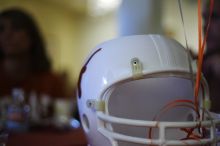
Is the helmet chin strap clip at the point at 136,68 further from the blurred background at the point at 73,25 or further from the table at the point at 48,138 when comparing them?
the blurred background at the point at 73,25

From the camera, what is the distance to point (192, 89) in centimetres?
55

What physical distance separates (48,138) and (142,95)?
29cm

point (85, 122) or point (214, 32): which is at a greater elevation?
point (214, 32)

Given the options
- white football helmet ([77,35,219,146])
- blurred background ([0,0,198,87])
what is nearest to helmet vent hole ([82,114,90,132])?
white football helmet ([77,35,219,146])

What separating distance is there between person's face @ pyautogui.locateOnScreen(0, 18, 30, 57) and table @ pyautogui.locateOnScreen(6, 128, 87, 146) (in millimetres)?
374

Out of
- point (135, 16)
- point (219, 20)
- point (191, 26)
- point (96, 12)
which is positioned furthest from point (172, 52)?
point (96, 12)

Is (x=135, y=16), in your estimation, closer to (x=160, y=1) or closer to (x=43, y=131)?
(x=160, y=1)

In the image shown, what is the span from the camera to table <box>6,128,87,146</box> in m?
0.67

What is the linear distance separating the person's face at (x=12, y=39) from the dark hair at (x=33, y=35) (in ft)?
0.05

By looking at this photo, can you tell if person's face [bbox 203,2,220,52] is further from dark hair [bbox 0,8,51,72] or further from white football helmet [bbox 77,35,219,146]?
dark hair [bbox 0,8,51,72]

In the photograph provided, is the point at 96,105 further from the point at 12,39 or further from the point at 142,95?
the point at 12,39

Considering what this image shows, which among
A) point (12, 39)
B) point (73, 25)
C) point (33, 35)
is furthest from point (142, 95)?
point (73, 25)

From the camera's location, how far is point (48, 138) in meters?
0.75

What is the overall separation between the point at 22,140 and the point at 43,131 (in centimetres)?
14
